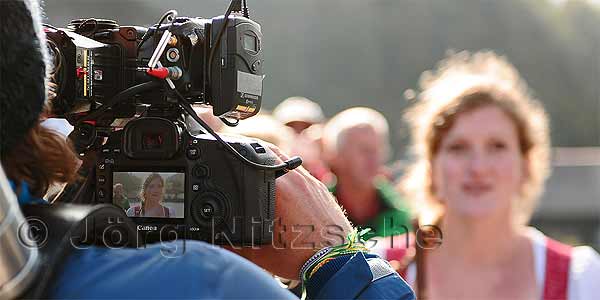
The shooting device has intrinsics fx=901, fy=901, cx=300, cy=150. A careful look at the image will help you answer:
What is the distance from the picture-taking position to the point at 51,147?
1179 mm

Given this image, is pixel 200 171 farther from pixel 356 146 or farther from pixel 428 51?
pixel 428 51

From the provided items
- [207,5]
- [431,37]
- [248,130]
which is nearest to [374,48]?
[431,37]

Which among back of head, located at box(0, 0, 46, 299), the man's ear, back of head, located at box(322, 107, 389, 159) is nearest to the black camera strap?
back of head, located at box(0, 0, 46, 299)

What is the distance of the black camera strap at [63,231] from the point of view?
1031 mm

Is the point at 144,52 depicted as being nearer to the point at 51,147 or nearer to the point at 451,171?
the point at 51,147

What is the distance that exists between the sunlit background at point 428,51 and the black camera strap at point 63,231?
388 centimetres

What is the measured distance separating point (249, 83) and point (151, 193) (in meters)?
0.29

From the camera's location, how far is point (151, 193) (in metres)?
1.65

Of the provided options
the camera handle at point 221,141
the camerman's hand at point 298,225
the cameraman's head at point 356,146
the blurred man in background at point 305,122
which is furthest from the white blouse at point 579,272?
the blurred man in background at point 305,122

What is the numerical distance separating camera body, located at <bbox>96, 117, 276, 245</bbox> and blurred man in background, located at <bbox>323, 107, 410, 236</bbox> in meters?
2.21

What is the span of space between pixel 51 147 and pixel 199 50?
59 centimetres

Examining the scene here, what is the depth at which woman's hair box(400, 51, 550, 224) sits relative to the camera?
2.64 metres

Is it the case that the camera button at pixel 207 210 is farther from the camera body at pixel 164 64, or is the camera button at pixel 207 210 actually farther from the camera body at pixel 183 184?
the camera body at pixel 164 64

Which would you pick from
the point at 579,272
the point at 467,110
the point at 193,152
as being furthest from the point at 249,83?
the point at 579,272
